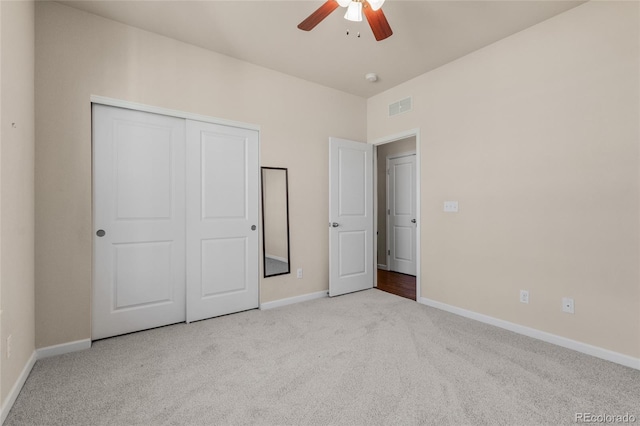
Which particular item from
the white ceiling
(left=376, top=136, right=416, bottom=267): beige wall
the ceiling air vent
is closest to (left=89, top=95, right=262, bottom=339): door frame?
the white ceiling

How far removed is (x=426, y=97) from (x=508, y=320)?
255cm

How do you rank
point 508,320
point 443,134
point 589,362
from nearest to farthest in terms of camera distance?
point 589,362 < point 508,320 < point 443,134

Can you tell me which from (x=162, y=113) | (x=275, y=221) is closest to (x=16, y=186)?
(x=162, y=113)

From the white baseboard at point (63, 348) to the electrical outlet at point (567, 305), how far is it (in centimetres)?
392

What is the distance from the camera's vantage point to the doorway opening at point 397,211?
5219 mm

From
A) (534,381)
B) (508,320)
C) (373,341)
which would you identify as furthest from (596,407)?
(373,341)

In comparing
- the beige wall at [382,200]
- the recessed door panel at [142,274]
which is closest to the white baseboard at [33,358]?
the recessed door panel at [142,274]

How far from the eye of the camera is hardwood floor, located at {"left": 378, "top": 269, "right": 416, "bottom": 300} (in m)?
4.13

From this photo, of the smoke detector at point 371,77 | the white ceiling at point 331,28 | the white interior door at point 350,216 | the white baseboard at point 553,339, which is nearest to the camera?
the white baseboard at point 553,339

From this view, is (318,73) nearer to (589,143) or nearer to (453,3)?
(453,3)

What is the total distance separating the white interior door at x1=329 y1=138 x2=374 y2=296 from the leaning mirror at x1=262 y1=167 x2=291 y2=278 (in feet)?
2.04

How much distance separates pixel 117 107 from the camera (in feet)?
8.73

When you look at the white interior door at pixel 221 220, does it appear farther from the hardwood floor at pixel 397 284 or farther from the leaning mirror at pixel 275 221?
the hardwood floor at pixel 397 284

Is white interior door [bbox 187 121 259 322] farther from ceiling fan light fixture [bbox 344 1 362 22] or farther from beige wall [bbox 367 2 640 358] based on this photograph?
beige wall [bbox 367 2 640 358]
